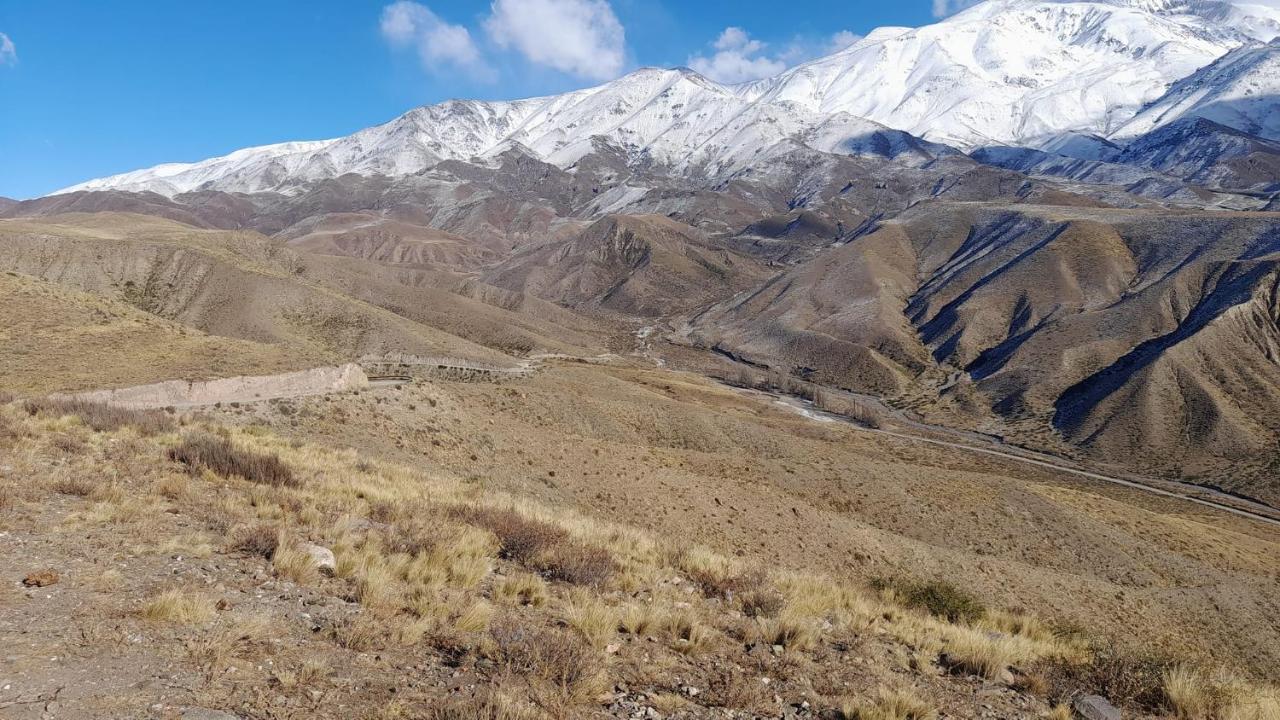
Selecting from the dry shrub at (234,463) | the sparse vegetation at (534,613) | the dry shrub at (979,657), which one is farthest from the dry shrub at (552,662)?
the dry shrub at (234,463)

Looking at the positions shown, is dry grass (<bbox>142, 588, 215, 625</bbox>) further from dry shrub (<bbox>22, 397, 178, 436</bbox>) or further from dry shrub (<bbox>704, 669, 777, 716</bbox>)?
dry shrub (<bbox>22, 397, 178, 436</bbox>)

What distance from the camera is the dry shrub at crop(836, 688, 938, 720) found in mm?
6527

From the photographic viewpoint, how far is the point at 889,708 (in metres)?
6.71

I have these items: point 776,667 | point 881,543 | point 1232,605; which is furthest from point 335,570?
point 1232,605

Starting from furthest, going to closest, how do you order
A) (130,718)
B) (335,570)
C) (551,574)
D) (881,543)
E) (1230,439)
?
1. (1230,439)
2. (881,543)
3. (551,574)
4. (335,570)
5. (130,718)

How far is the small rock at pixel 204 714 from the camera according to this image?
5.08 meters

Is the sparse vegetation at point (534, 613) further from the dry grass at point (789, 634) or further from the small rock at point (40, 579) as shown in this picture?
the small rock at point (40, 579)

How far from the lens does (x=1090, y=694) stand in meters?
7.99

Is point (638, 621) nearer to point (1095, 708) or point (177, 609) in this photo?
point (177, 609)

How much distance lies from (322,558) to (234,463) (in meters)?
6.01

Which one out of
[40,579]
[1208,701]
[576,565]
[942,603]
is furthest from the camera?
[942,603]

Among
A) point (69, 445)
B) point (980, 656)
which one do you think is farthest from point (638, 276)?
point (980, 656)

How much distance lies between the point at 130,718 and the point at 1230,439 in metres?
80.6

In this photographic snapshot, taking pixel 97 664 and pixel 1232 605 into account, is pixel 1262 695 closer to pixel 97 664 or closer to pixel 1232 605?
pixel 97 664
